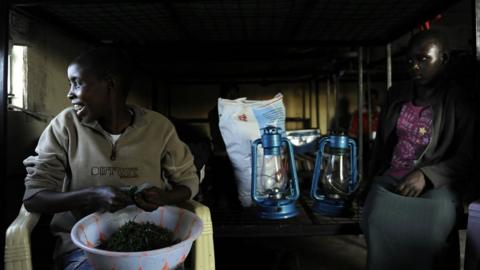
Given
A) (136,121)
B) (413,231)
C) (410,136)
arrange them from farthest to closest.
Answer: (410,136)
(413,231)
(136,121)

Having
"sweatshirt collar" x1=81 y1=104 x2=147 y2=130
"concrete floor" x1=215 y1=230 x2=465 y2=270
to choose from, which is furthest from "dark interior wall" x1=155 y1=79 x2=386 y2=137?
"sweatshirt collar" x1=81 y1=104 x2=147 y2=130

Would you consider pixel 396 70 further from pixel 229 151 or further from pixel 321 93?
pixel 229 151

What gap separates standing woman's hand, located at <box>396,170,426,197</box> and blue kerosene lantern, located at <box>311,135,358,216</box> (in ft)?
0.93

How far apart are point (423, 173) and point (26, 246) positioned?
4.94 ft

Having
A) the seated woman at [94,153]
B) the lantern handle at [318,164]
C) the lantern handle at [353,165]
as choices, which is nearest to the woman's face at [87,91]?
the seated woman at [94,153]

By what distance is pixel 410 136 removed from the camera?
1.69 meters

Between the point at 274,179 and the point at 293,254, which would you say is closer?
the point at 274,179

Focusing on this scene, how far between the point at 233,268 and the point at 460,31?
12.5ft

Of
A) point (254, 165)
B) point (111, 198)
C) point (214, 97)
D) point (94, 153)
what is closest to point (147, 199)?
point (111, 198)

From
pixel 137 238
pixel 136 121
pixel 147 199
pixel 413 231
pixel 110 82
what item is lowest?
pixel 413 231

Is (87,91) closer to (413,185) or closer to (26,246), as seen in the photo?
(26,246)

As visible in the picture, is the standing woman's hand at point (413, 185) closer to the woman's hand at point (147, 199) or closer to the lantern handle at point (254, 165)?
the lantern handle at point (254, 165)

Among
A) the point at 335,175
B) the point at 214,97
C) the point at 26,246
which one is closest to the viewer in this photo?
the point at 26,246

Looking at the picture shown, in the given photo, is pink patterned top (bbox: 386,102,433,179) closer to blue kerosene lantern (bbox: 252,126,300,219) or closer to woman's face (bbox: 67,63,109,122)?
blue kerosene lantern (bbox: 252,126,300,219)
